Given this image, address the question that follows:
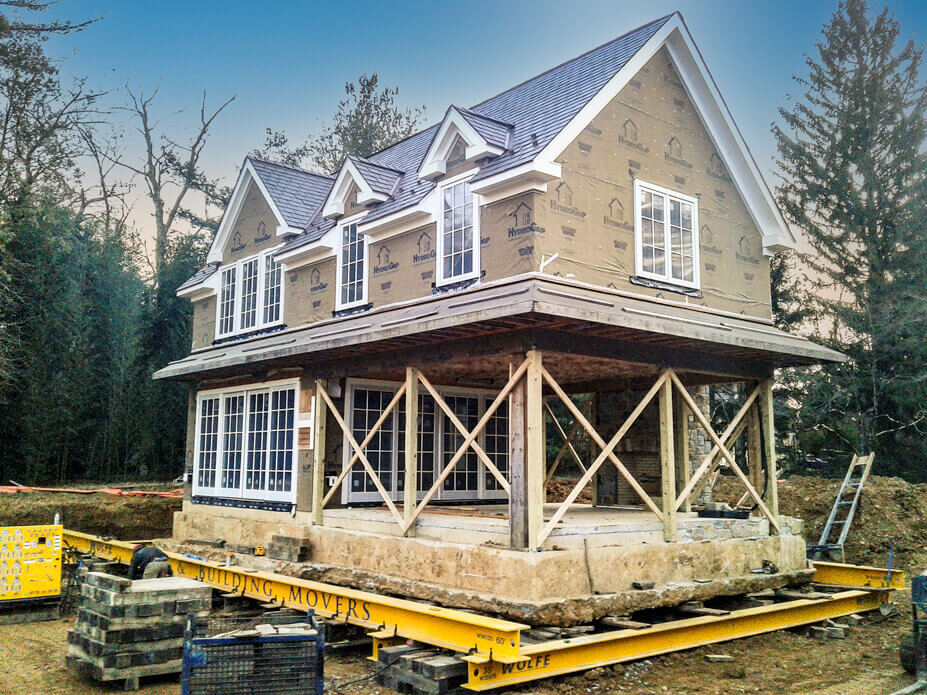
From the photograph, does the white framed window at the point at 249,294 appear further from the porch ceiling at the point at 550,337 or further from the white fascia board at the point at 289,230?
the porch ceiling at the point at 550,337

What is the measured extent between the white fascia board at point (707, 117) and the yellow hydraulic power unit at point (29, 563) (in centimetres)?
920

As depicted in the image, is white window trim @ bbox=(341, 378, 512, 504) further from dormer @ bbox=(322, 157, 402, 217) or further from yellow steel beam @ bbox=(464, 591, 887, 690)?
yellow steel beam @ bbox=(464, 591, 887, 690)

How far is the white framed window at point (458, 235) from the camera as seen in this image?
35.4ft

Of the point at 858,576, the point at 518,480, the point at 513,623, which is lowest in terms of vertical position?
the point at 858,576

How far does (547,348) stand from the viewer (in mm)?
9016

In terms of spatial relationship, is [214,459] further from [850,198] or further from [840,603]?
[850,198]

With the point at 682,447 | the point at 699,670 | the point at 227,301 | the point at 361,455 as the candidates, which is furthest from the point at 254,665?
the point at 227,301

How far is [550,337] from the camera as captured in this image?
9.04 meters

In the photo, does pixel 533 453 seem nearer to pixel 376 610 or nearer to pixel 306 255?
pixel 376 610

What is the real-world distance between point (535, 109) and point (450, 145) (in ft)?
4.91

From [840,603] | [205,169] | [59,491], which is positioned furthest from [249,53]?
[840,603]

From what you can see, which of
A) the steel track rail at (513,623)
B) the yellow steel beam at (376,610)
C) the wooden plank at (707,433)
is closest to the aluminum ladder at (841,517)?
the steel track rail at (513,623)

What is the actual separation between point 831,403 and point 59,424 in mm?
23235

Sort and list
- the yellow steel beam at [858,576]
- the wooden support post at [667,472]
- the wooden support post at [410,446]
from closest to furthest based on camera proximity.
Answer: the wooden support post at [667,472] < the wooden support post at [410,446] < the yellow steel beam at [858,576]
